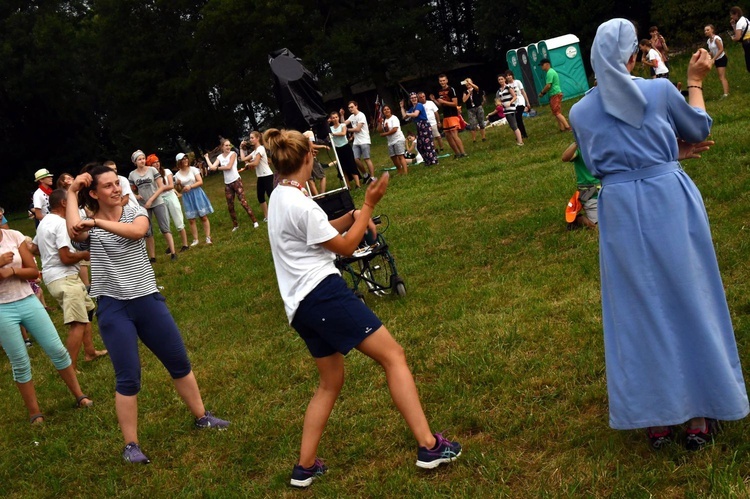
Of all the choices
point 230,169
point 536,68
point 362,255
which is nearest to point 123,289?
point 362,255

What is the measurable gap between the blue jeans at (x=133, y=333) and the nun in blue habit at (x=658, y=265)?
316 centimetres

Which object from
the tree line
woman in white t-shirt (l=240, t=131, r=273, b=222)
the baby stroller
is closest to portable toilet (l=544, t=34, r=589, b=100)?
the tree line

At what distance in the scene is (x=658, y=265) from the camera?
3.77 metres

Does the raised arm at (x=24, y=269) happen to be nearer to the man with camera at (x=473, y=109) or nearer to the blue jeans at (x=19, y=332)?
the blue jeans at (x=19, y=332)

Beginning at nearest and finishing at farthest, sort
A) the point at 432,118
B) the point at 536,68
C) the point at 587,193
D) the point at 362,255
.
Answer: the point at 362,255 < the point at 587,193 < the point at 432,118 < the point at 536,68

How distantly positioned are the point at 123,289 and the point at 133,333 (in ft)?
1.05

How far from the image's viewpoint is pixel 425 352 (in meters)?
6.44

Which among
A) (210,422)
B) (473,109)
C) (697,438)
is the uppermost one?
(473,109)

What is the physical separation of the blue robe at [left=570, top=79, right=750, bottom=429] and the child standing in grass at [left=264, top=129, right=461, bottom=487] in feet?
3.59

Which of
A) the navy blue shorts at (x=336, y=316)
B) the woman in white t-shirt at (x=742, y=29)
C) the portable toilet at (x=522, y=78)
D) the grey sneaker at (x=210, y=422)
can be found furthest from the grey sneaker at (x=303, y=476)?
the portable toilet at (x=522, y=78)

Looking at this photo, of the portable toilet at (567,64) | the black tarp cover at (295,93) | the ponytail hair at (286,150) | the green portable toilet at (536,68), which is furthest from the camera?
the green portable toilet at (536,68)

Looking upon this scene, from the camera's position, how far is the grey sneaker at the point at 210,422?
5.95 m

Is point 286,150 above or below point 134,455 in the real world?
above

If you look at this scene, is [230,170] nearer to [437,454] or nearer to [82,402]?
[82,402]
